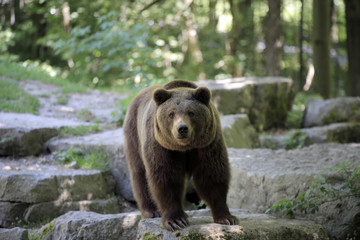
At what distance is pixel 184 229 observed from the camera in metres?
3.66

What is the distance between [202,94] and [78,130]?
477 cm

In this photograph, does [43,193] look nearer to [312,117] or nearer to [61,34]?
[312,117]

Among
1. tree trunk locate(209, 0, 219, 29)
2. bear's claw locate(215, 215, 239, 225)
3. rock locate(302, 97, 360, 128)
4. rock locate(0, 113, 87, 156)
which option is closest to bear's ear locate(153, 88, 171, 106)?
bear's claw locate(215, 215, 239, 225)

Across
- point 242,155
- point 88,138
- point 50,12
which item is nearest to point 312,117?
point 242,155

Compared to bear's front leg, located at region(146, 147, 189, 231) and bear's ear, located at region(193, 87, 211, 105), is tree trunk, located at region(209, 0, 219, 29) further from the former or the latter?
bear's front leg, located at region(146, 147, 189, 231)

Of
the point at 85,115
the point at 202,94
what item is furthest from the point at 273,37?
the point at 202,94

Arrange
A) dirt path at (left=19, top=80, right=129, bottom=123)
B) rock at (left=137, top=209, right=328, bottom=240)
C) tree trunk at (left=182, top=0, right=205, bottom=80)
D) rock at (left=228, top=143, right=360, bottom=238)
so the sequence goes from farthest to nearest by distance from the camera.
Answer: tree trunk at (left=182, top=0, right=205, bottom=80)
dirt path at (left=19, top=80, right=129, bottom=123)
rock at (left=228, top=143, right=360, bottom=238)
rock at (left=137, top=209, right=328, bottom=240)

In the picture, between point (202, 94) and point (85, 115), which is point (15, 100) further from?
point (202, 94)

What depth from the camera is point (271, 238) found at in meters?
3.74

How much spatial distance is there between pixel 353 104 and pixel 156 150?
801cm

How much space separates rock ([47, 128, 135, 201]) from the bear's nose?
134 inches

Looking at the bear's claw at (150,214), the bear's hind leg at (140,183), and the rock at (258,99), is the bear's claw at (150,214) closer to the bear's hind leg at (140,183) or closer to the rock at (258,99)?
the bear's hind leg at (140,183)

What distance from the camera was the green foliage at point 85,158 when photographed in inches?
269

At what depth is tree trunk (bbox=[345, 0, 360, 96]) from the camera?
15.7 m
